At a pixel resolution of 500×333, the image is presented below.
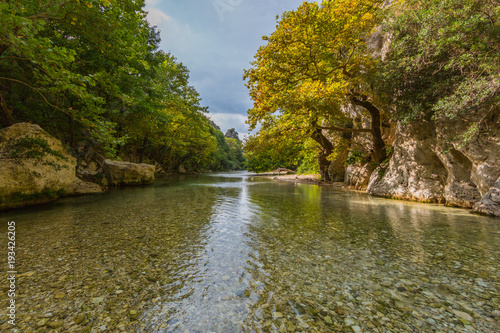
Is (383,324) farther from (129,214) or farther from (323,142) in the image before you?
(323,142)

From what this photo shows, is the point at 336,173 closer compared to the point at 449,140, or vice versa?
the point at 449,140

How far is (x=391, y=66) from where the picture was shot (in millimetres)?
9078

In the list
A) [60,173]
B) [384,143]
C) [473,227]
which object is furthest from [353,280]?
[384,143]

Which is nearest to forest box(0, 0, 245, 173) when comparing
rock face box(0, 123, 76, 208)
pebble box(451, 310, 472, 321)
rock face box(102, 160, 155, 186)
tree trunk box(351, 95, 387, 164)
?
rock face box(0, 123, 76, 208)

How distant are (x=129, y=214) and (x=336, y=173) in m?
20.9

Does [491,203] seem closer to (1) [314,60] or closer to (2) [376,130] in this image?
(2) [376,130]

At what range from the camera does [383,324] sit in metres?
2.04

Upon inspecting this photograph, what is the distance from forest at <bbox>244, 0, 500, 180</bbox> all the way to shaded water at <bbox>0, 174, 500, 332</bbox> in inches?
178

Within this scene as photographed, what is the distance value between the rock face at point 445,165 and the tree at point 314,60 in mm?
3807

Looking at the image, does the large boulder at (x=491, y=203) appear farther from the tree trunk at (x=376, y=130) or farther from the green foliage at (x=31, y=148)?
the green foliage at (x=31, y=148)

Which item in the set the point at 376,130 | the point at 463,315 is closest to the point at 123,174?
the point at 463,315

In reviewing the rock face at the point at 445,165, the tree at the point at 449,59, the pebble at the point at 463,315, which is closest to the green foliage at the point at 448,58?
the tree at the point at 449,59

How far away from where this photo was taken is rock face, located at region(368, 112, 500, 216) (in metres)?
6.89

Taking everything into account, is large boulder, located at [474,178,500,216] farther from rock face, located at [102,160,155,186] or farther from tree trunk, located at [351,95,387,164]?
rock face, located at [102,160,155,186]
